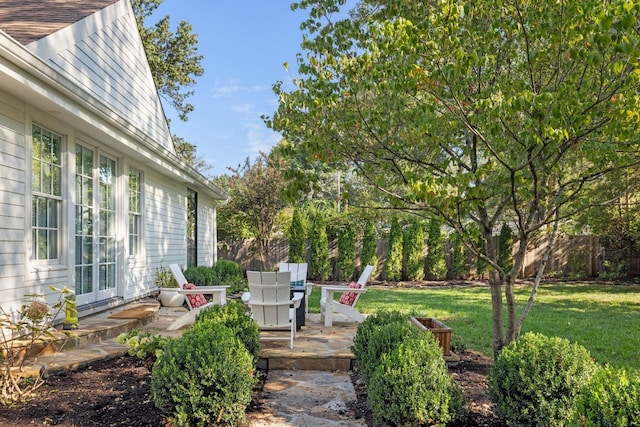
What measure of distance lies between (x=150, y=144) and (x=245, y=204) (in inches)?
322

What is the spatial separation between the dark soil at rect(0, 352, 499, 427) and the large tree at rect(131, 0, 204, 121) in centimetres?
1718

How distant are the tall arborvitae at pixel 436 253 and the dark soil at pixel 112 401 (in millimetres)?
10238

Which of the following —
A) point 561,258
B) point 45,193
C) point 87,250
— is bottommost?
point 561,258

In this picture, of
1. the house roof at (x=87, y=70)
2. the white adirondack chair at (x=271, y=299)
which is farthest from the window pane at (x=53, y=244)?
the white adirondack chair at (x=271, y=299)

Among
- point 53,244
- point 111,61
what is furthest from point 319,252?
point 53,244

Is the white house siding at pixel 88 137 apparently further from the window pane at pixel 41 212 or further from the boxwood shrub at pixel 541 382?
the boxwood shrub at pixel 541 382

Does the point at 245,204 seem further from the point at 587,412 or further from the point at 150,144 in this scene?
the point at 587,412

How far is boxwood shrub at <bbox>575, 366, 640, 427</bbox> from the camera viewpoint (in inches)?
86.3

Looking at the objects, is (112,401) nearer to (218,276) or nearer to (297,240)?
(218,276)

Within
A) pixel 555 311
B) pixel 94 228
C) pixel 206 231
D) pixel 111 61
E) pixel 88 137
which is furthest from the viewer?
pixel 206 231

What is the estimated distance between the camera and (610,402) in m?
2.25

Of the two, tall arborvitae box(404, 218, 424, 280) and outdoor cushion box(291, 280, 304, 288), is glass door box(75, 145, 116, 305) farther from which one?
tall arborvitae box(404, 218, 424, 280)

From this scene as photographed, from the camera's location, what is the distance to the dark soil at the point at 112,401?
3.29 meters

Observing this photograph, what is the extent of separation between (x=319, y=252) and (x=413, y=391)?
12.0 metres
